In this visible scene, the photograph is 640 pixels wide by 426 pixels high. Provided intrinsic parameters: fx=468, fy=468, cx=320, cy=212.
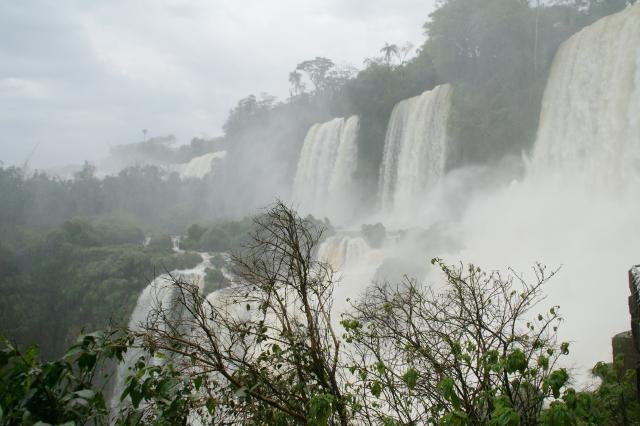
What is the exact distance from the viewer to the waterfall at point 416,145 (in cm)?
2072

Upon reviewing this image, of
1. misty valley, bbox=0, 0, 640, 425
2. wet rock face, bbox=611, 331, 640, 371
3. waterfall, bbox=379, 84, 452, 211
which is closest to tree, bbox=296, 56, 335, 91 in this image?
misty valley, bbox=0, 0, 640, 425

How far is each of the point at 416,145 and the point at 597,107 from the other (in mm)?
8637

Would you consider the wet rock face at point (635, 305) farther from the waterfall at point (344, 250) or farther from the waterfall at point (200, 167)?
the waterfall at point (200, 167)

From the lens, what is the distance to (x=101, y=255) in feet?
77.7

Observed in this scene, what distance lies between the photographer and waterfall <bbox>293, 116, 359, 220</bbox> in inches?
1037

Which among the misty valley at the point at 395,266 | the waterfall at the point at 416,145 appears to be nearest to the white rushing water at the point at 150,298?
the misty valley at the point at 395,266

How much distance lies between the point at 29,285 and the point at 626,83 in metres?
25.5

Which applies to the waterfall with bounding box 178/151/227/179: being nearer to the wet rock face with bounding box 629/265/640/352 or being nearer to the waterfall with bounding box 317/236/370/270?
the waterfall with bounding box 317/236/370/270

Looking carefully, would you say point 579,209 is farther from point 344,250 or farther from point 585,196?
point 344,250

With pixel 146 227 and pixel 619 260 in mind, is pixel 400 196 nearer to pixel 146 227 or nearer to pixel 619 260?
pixel 619 260

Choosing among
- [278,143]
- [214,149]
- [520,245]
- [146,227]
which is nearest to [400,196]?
[520,245]

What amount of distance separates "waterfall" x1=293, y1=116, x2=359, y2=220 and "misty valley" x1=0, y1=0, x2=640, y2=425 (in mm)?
137

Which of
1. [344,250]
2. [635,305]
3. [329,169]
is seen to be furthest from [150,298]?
[635,305]

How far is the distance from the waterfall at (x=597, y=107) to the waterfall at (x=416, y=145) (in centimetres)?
501
